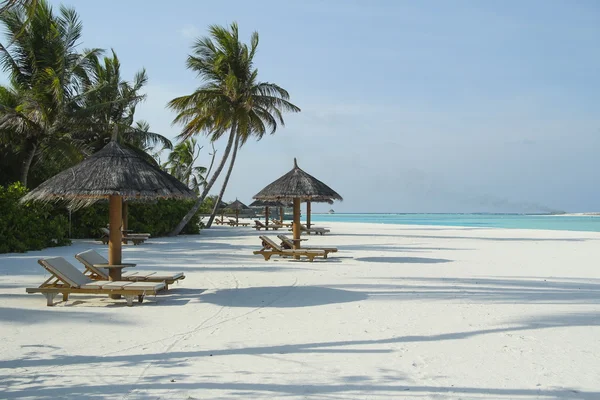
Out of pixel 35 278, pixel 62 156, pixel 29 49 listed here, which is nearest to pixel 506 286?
pixel 35 278

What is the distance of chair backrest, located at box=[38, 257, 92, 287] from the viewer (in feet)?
23.4

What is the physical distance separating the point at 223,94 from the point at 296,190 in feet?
35.4

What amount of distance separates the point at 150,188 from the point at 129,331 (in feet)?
7.73

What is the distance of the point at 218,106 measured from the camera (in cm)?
2359

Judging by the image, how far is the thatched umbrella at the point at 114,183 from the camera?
7.46m

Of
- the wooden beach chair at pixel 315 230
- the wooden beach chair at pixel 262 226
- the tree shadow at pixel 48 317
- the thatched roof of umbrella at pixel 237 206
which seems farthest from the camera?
the thatched roof of umbrella at pixel 237 206

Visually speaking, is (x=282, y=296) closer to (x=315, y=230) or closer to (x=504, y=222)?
(x=315, y=230)

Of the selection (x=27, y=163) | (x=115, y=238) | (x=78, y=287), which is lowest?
(x=78, y=287)

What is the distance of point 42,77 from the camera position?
62.3 ft

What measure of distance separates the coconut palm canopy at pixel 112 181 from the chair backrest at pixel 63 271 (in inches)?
36.5

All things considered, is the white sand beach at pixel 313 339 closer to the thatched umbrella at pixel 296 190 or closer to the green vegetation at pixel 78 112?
the thatched umbrella at pixel 296 190

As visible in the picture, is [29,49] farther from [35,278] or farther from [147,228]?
[35,278]

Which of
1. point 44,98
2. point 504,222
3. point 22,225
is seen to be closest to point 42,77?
point 44,98

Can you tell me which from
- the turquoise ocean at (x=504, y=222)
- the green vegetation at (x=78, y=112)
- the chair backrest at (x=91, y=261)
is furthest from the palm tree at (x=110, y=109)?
the turquoise ocean at (x=504, y=222)
